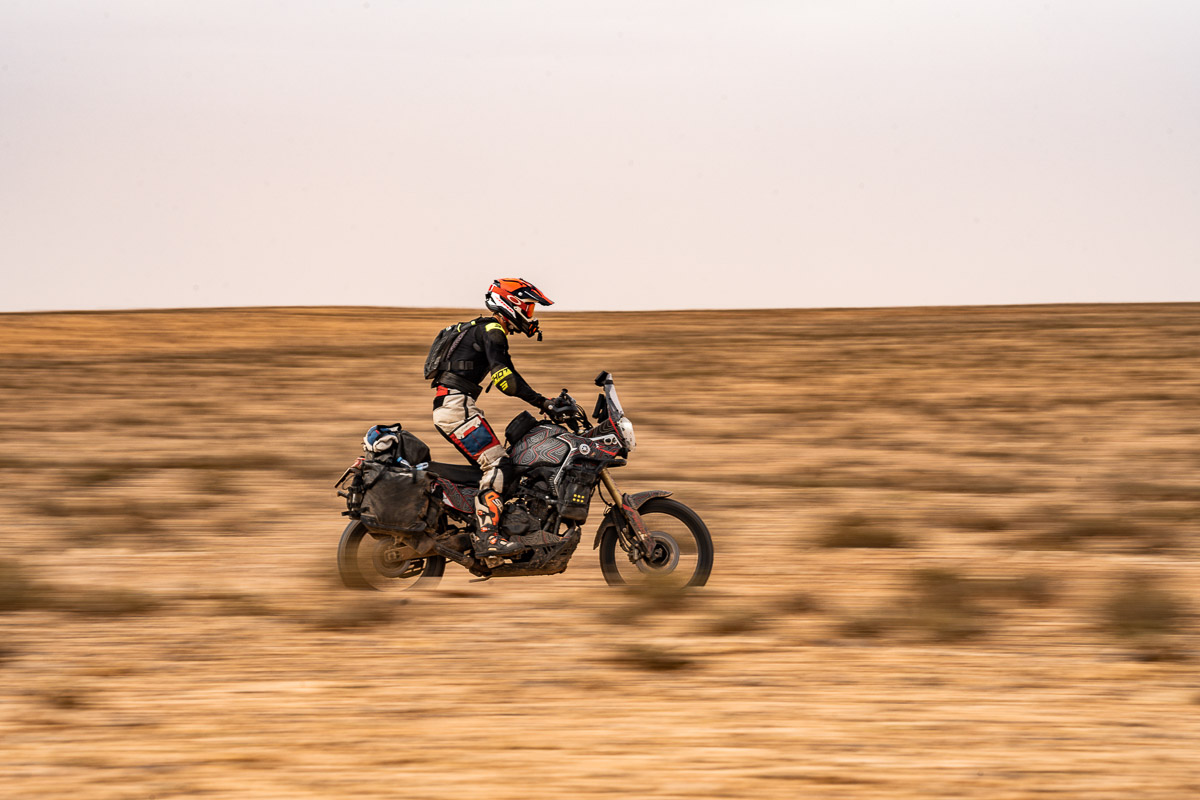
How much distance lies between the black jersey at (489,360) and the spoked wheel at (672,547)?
3.84 feet

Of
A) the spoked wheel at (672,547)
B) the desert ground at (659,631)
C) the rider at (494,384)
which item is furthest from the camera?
the spoked wheel at (672,547)

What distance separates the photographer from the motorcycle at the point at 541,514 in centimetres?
859

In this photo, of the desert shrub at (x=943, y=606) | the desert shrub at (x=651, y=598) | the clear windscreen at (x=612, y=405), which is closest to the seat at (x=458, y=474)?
the clear windscreen at (x=612, y=405)

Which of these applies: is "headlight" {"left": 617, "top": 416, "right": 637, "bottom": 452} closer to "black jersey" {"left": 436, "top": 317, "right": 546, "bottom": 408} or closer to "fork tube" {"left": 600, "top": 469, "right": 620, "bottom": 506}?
"fork tube" {"left": 600, "top": 469, "right": 620, "bottom": 506}

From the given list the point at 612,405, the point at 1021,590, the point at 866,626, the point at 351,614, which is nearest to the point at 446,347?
the point at 612,405

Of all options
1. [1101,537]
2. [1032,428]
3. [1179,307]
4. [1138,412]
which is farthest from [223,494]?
[1179,307]

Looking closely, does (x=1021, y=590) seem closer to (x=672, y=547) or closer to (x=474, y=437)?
(x=672, y=547)

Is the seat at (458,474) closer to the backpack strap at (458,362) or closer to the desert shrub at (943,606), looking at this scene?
the backpack strap at (458,362)

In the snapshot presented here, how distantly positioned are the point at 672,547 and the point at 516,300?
210cm

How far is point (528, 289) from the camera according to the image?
864cm

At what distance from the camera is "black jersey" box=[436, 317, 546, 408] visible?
332 inches

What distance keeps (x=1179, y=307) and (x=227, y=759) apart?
36532 mm

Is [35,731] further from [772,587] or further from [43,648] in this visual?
[772,587]

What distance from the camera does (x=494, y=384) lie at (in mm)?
8633
